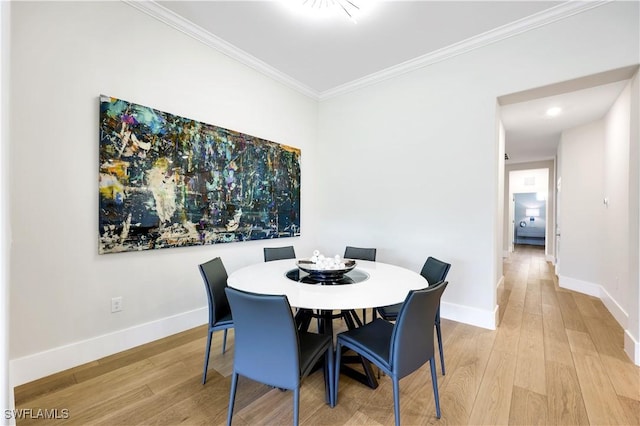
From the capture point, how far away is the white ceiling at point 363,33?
2.42 meters

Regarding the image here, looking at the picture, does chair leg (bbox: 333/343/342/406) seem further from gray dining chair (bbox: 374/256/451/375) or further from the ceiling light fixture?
the ceiling light fixture

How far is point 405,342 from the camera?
55.7 inches

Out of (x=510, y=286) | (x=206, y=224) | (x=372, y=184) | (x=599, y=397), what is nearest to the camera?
(x=599, y=397)

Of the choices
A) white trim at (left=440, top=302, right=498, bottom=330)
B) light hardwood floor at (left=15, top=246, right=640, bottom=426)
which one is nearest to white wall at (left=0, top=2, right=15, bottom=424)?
light hardwood floor at (left=15, top=246, right=640, bottom=426)

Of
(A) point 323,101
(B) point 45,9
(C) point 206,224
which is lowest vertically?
(C) point 206,224

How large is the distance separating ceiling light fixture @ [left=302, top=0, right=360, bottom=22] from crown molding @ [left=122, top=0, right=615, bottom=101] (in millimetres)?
1066

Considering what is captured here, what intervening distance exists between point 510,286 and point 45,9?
6.25 metres

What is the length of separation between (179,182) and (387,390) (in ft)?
8.03

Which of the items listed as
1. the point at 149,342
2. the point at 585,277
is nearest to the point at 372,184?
the point at 149,342

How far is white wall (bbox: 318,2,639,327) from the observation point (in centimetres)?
239

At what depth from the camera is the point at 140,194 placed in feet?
7.72

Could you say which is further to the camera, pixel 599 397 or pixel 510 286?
pixel 510 286

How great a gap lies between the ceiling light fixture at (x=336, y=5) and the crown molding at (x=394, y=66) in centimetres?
107

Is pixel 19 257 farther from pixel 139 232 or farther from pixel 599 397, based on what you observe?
pixel 599 397
